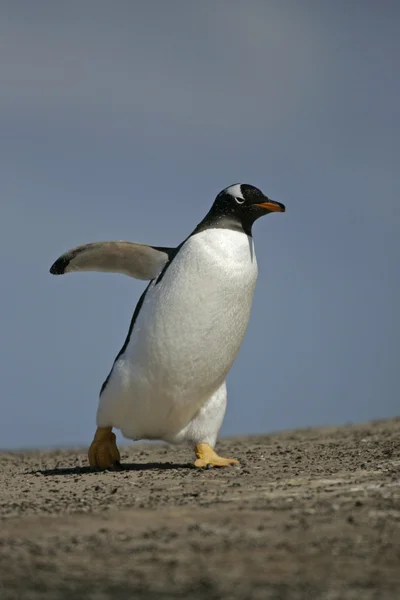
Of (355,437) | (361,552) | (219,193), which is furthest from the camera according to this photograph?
(355,437)

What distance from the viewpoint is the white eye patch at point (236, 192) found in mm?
8703

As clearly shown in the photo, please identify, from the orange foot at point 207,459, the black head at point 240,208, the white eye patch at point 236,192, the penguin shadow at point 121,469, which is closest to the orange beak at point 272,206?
the black head at point 240,208

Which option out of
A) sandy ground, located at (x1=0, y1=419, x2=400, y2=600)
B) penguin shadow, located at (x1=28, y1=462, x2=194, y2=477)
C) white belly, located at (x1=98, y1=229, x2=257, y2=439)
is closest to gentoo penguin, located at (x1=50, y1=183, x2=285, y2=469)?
white belly, located at (x1=98, y1=229, x2=257, y2=439)

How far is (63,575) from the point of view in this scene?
14.7ft

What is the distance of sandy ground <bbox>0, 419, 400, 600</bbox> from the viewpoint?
4199 millimetres

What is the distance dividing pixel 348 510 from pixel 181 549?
4.08ft

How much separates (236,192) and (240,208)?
A: 0.49ft

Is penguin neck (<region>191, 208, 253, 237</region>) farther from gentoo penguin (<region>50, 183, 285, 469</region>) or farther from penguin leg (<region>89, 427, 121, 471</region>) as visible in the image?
penguin leg (<region>89, 427, 121, 471</region>)

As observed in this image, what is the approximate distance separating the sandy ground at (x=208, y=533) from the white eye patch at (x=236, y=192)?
7.63 ft

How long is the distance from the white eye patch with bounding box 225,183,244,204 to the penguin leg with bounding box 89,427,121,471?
2.40m

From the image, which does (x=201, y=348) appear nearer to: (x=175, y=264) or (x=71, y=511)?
(x=175, y=264)

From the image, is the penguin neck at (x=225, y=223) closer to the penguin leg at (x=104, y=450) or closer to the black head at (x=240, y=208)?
the black head at (x=240, y=208)

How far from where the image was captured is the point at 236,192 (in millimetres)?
8719

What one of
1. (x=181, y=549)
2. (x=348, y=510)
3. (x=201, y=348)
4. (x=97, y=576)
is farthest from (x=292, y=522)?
(x=201, y=348)
